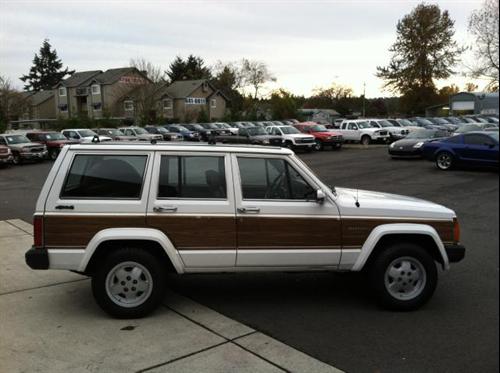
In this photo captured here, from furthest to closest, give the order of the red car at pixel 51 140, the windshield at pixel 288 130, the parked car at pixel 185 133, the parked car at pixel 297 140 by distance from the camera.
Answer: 1. the parked car at pixel 185 133
2. the windshield at pixel 288 130
3. the parked car at pixel 297 140
4. the red car at pixel 51 140

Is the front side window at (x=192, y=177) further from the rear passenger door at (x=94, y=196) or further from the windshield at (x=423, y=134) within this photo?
the windshield at (x=423, y=134)

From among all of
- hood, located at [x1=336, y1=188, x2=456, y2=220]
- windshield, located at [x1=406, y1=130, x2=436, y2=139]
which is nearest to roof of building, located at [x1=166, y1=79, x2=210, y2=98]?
windshield, located at [x1=406, y1=130, x2=436, y2=139]

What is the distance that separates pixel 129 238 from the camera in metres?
4.64

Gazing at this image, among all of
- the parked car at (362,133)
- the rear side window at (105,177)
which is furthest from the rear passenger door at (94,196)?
the parked car at (362,133)

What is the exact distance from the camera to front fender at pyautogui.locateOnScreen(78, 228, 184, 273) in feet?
15.1

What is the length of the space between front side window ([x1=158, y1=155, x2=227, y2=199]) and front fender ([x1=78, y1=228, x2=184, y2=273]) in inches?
15.8

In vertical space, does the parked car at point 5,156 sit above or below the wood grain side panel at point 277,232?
below

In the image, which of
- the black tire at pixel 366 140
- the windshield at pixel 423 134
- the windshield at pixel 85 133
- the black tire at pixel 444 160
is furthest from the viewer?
the black tire at pixel 366 140

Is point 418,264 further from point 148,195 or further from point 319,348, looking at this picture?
point 148,195

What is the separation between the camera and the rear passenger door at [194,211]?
4.72m

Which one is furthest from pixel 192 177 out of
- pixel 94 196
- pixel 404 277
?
pixel 404 277

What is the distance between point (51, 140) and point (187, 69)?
61735mm

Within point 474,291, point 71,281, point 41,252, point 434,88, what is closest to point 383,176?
point 474,291

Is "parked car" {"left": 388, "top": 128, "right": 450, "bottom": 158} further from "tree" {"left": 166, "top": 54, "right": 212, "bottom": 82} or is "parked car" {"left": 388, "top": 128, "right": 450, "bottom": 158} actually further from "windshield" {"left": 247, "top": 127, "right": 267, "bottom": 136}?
"tree" {"left": 166, "top": 54, "right": 212, "bottom": 82}
